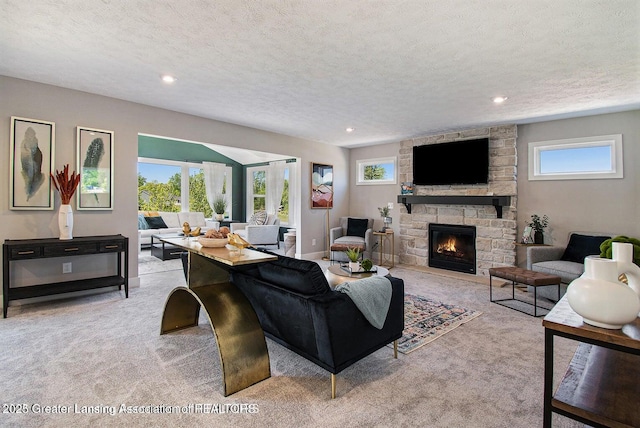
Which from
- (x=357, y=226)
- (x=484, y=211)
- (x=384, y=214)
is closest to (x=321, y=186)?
(x=357, y=226)

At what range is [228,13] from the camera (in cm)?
220

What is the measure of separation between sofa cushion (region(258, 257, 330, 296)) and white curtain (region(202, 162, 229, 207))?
758 centimetres

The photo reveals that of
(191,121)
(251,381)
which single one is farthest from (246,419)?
(191,121)

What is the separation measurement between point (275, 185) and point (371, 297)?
714 centimetres

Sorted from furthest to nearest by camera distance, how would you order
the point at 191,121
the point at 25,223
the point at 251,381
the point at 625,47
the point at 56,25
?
the point at 191,121 → the point at 25,223 → the point at 625,47 → the point at 56,25 → the point at 251,381

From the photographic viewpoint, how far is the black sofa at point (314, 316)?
78.9 inches

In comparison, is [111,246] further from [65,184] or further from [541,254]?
[541,254]

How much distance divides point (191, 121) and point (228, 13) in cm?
294

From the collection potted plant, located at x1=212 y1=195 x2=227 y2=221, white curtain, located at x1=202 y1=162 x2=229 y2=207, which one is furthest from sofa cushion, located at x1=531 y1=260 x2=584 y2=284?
white curtain, located at x1=202 y1=162 x2=229 y2=207

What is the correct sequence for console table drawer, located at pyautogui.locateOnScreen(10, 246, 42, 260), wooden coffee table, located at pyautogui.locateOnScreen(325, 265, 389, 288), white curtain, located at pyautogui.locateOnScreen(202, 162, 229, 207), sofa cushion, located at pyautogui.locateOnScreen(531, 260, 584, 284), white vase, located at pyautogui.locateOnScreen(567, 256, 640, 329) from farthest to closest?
white curtain, located at pyautogui.locateOnScreen(202, 162, 229, 207)
sofa cushion, located at pyautogui.locateOnScreen(531, 260, 584, 284)
wooden coffee table, located at pyautogui.locateOnScreen(325, 265, 389, 288)
console table drawer, located at pyautogui.locateOnScreen(10, 246, 42, 260)
white vase, located at pyautogui.locateOnScreen(567, 256, 640, 329)

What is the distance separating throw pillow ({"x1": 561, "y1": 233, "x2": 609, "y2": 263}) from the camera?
413 cm

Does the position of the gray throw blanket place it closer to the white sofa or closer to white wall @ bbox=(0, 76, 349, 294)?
white wall @ bbox=(0, 76, 349, 294)

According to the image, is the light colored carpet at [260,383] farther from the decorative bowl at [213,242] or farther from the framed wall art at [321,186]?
the framed wall art at [321,186]

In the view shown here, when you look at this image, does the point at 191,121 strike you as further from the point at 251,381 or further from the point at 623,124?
the point at 623,124
